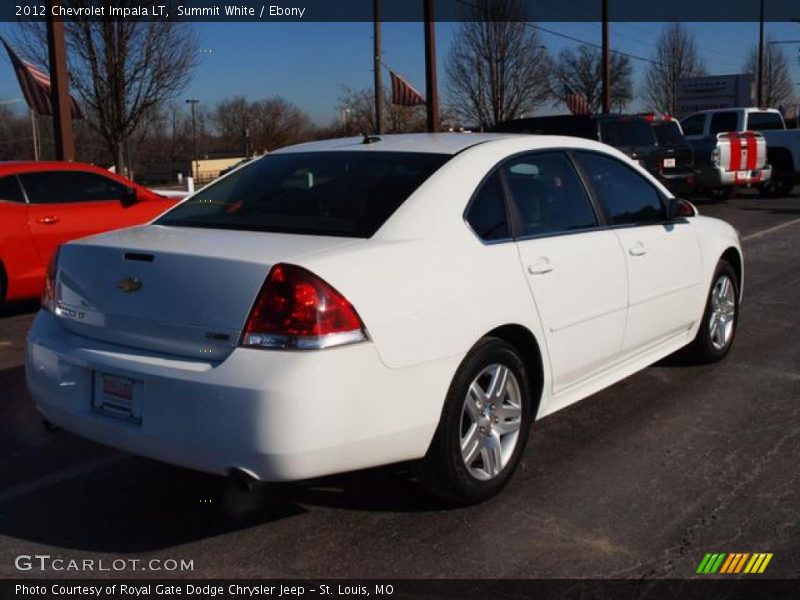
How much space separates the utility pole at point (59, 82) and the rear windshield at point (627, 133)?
8057mm

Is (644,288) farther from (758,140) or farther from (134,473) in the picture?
(758,140)

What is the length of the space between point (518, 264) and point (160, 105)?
1386 cm

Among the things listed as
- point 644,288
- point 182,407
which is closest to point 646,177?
point 644,288

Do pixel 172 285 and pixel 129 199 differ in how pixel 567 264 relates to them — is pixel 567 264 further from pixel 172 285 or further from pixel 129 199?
pixel 129 199

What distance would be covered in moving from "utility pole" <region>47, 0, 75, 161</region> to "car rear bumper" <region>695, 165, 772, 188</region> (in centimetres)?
1132

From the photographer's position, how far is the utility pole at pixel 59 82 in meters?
12.4

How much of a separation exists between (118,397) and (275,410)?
724mm

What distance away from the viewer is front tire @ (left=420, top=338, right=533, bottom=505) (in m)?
3.54

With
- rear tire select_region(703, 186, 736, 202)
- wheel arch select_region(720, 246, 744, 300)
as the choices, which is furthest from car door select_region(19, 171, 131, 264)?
rear tire select_region(703, 186, 736, 202)

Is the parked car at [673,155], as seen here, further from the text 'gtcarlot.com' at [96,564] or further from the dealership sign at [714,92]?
the dealership sign at [714,92]

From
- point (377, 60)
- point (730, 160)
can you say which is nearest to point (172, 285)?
point (730, 160)

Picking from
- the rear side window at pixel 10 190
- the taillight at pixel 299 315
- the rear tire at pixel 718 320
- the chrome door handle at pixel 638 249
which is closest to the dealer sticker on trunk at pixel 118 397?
the taillight at pixel 299 315

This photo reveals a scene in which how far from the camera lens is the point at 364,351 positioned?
319 centimetres

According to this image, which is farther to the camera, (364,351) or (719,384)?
(719,384)
